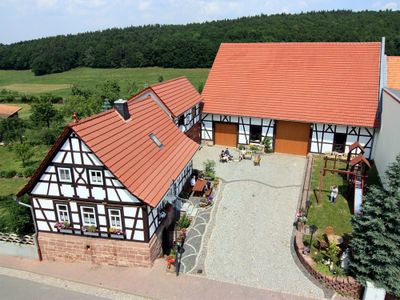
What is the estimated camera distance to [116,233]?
1286cm

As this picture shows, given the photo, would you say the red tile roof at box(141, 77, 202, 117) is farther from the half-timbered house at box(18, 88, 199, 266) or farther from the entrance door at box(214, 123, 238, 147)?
the half-timbered house at box(18, 88, 199, 266)

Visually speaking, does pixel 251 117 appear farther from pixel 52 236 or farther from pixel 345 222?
pixel 52 236

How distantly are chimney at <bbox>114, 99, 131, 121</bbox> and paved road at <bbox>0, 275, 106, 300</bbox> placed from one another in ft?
23.0

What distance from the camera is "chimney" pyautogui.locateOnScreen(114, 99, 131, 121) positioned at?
14.2 m

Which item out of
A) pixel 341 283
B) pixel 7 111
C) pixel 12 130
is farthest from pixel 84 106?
pixel 341 283

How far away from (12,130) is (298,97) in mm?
25642

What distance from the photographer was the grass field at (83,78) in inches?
2616

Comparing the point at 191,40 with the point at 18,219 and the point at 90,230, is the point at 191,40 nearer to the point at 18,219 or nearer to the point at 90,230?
the point at 18,219

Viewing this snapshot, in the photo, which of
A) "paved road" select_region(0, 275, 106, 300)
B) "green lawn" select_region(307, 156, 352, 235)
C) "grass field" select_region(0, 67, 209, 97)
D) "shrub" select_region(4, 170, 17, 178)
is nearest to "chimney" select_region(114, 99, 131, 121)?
"paved road" select_region(0, 275, 106, 300)

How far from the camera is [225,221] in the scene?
1561 cm

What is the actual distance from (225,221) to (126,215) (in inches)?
196

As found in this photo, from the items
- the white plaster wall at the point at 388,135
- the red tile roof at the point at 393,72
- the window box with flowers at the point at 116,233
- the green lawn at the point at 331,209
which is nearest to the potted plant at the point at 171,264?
the window box with flowers at the point at 116,233

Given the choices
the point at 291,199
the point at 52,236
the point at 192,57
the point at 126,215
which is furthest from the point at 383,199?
the point at 192,57

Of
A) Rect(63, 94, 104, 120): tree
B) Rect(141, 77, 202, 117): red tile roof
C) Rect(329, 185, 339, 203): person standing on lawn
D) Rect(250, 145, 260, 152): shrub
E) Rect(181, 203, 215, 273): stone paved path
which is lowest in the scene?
Rect(181, 203, 215, 273): stone paved path
